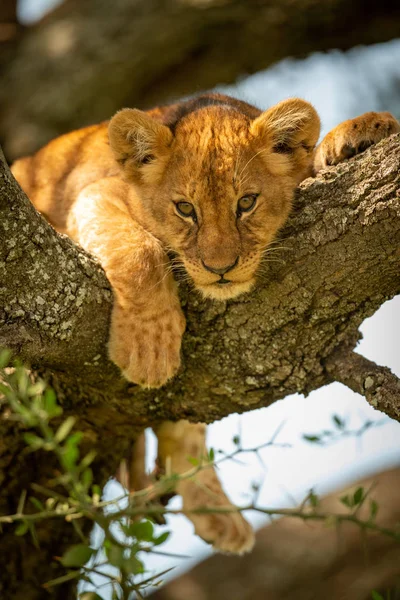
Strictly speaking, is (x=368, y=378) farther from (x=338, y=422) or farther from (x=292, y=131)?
(x=292, y=131)

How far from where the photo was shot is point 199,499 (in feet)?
15.5

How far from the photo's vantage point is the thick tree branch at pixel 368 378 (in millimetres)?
2955

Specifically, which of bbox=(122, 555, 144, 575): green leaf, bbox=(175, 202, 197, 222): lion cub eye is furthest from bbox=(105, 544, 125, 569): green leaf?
bbox=(175, 202, 197, 222): lion cub eye

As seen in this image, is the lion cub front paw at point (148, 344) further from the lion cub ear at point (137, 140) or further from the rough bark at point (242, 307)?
the lion cub ear at point (137, 140)

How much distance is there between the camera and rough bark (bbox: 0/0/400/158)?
610 centimetres

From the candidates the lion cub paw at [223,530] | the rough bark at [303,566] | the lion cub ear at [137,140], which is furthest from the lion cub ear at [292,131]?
the rough bark at [303,566]

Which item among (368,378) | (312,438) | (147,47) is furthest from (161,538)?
(147,47)

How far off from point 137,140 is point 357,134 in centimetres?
109

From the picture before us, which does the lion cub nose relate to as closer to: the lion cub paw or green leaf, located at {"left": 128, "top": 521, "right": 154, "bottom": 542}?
green leaf, located at {"left": 128, "top": 521, "right": 154, "bottom": 542}

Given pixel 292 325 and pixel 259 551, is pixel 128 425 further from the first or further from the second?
pixel 259 551

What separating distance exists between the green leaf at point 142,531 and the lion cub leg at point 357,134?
195 cm

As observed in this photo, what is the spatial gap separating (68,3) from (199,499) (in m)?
4.47

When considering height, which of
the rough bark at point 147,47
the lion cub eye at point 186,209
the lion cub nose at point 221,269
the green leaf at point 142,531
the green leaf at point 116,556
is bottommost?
the green leaf at point 116,556

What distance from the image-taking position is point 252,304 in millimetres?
3270
